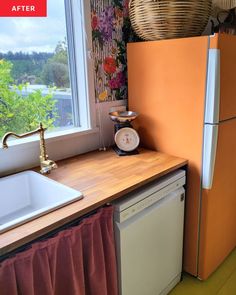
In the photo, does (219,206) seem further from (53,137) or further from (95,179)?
(53,137)

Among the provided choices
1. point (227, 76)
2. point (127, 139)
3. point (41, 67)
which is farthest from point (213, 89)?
point (41, 67)

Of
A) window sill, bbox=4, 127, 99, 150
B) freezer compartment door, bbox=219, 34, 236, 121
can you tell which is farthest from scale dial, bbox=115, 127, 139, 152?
freezer compartment door, bbox=219, 34, 236, 121

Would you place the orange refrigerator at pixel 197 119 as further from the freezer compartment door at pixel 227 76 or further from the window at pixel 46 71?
the window at pixel 46 71

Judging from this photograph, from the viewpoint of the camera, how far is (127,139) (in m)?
1.85

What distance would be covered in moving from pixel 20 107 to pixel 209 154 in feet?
3.80

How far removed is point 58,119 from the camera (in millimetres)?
1854

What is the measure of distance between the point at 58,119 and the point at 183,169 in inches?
34.9

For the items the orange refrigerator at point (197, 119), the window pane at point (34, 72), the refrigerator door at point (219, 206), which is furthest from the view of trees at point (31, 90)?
the refrigerator door at point (219, 206)

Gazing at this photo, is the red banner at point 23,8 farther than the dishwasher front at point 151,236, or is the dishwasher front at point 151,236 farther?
the red banner at point 23,8

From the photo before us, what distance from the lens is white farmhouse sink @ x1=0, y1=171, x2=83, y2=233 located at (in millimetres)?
1402

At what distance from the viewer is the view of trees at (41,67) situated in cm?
160

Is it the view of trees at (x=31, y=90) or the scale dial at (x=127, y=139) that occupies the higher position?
the view of trees at (x=31, y=90)

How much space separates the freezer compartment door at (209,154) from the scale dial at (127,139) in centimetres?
45

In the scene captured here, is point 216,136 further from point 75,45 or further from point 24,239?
point 24,239
